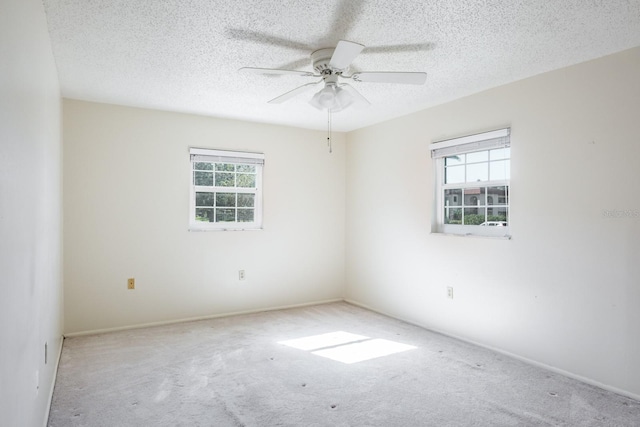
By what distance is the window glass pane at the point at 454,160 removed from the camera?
152 inches

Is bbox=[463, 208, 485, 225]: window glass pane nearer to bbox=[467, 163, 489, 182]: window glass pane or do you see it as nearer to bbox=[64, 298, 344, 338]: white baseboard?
bbox=[467, 163, 489, 182]: window glass pane

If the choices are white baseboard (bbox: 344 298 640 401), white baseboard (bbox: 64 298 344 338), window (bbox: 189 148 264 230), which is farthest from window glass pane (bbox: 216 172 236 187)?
white baseboard (bbox: 344 298 640 401)

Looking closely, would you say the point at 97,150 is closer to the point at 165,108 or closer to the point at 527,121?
A: the point at 165,108

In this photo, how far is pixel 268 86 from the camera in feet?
11.1

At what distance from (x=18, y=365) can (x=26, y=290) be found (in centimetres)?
35

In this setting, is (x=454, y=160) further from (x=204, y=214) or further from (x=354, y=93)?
(x=204, y=214)

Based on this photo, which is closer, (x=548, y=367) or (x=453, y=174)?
(x=548, y=367)

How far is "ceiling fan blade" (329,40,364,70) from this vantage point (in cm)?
212

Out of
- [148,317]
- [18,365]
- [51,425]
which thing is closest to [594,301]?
[18,365]

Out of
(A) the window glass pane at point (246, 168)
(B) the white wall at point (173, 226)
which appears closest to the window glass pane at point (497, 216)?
(B) the white wall at point (173, 226)

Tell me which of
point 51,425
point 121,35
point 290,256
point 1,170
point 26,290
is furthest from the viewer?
point 290,256

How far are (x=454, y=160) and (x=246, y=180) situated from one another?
2.37m

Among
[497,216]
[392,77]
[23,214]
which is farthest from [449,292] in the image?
[23,214]

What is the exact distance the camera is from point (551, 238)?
304 cm
